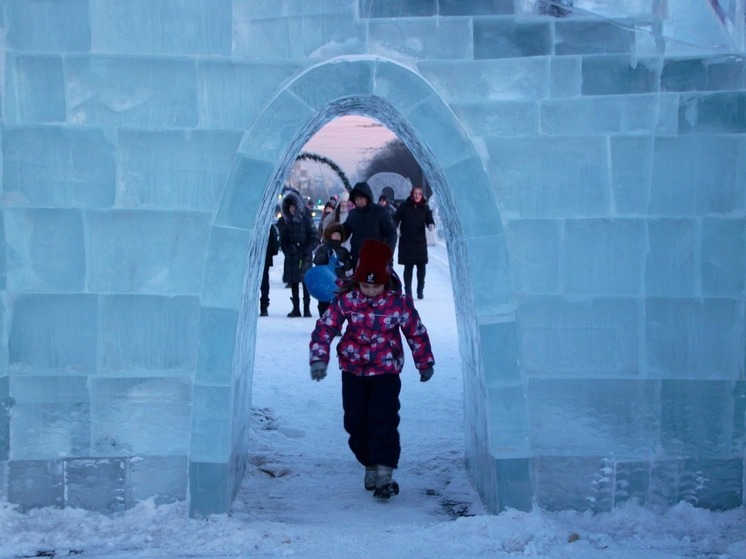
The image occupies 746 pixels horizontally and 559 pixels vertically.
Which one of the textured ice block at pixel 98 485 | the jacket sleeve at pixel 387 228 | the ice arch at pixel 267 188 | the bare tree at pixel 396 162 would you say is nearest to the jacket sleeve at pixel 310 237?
the jacket sleeve at pixel 387 228

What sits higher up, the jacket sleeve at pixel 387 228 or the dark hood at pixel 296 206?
the dark hood at pixel 296 206

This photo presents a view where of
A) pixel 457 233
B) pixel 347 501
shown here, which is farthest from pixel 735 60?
pixel 347 501

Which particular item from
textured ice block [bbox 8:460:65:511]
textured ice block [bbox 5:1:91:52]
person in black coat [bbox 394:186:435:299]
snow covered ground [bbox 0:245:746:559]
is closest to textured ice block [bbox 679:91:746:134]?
snow covered ground [bbox 0:245:746:559]

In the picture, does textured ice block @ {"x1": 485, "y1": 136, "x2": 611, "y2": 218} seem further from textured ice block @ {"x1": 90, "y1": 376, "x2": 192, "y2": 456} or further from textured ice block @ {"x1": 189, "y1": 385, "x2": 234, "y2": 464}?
textured ice block @ {"x1": 90, "y1": 376, "x2": 192, "y2": 456}

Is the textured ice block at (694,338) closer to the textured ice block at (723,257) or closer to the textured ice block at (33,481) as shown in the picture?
the textured ice block at (723,257)

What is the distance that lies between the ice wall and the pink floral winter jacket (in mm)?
547

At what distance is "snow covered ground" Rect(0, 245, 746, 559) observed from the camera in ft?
12.0

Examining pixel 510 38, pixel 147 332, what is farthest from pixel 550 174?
pixel 147 332

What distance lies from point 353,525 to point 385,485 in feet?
1.66

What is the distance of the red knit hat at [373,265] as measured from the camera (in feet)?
14.4

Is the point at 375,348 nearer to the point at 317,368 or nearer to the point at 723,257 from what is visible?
the point at 317,368

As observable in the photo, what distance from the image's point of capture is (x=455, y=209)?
159 inches

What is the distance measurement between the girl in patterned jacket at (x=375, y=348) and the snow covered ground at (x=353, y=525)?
0.30 meters

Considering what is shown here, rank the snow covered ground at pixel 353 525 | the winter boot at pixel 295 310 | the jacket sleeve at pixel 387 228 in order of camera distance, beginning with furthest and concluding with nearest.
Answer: the winter boot at pixel 295 310
the jacket sleeve at pixel 387 228
the snow covered ground at pixel 353 525
